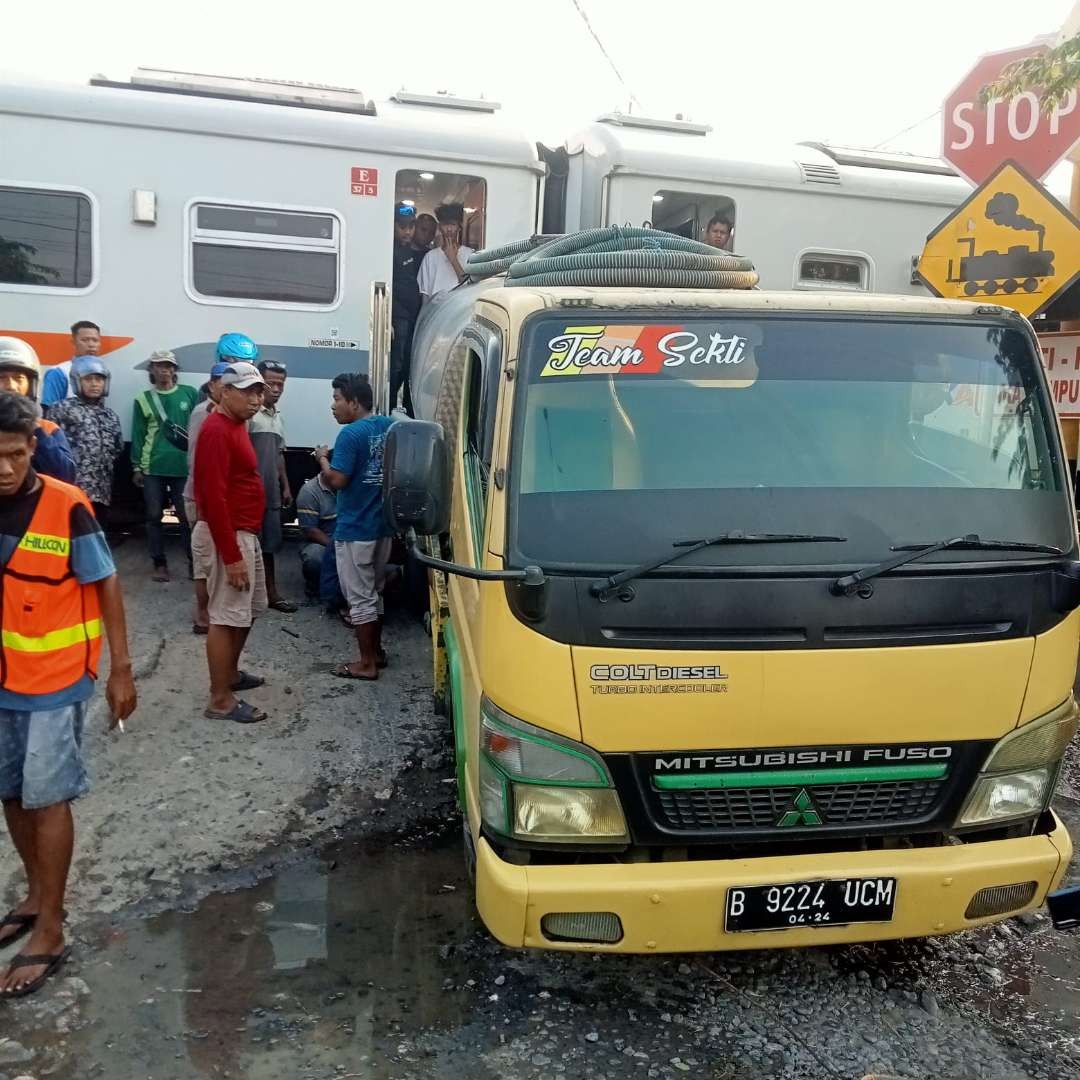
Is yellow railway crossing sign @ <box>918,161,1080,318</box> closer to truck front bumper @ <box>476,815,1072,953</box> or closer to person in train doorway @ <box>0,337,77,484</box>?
truck front bumper @ <box>476,815,1072,953</box>

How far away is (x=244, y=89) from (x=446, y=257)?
1766 millimetres

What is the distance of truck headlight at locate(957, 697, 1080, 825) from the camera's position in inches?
122

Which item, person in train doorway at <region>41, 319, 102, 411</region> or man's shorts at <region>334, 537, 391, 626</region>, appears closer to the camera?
man's shorts at <region>334, 537, 391, 626</region>

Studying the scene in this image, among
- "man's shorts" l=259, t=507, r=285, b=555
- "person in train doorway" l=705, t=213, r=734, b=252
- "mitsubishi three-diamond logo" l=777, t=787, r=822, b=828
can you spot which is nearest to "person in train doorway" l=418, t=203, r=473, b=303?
"person in train doorway" l=705, t=213, r=734, b=252

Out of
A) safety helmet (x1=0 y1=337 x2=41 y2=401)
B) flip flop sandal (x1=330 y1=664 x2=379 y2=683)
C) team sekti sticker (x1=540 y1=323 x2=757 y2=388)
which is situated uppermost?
team sekti sticker (x1=540 y1=323 x2=757 y2=388)

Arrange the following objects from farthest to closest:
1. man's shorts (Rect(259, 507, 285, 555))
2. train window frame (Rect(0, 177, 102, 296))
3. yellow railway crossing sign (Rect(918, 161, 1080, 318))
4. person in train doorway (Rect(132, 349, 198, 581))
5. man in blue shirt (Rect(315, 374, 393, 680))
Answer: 1. person in train doorway (Rect(132, 349, 198, 581))
2. train window frame (Rect(0, 177, 102, 296))
3. man's shorts (Rect(259, 507, 285, 555))
4. man in blue shirt (Rect(315, 374, 393, 680))
5. yellow railway crossing sign (Rect(918, 161, 1080, 318))

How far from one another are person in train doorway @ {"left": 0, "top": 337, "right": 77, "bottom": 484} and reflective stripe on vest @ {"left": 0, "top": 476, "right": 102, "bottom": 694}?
81 centimetres

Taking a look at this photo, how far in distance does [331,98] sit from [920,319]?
5417 mm

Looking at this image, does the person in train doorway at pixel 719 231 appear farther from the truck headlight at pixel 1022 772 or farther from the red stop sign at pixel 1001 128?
the truck headlight at pixel 1022 772

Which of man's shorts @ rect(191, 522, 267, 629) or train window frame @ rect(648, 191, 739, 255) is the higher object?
train window frame @ rect(648, 191, 739, 255)

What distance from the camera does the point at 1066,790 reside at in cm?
498

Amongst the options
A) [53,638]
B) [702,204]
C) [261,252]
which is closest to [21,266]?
[261,252]

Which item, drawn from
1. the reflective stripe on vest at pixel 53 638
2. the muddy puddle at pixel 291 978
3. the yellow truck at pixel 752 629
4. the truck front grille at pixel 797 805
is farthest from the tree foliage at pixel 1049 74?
the reflective stripe on vest at pixel 53 638

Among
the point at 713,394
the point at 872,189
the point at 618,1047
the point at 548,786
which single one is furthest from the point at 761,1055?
the point at 872,189
